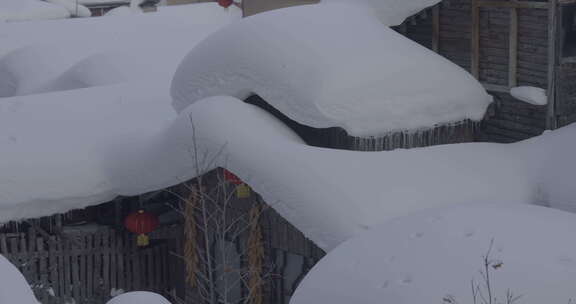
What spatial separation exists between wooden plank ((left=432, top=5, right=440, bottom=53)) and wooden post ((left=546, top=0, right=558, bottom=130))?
180 centimetres

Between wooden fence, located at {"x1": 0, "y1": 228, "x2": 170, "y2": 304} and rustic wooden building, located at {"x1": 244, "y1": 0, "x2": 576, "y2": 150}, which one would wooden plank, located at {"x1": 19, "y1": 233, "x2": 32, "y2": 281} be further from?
rustic wooden building, located at {"x1": 244, "y1": 0, "x2": 576, "y2": 150}

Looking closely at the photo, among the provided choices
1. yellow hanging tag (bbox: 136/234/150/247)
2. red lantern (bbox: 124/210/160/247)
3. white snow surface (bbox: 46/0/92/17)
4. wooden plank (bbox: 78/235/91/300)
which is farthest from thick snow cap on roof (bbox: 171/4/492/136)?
white snow surface (bbox: 46/0/92/17)

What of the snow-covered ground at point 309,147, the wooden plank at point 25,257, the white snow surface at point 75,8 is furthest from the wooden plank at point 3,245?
the white snow surface at point 75,8

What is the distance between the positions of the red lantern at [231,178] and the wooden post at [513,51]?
383 cm

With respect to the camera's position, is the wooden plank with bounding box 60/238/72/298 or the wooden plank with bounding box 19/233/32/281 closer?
the wooden plank with bounding box 19/233/32/281

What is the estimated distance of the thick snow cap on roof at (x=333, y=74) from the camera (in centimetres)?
1298

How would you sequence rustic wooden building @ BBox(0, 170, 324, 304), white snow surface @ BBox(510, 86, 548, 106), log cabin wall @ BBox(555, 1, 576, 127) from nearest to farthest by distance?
log cabin wall @ BBox(555, 1, 576, 127) → white snow surface @ BBox(510, 86, 548, 106) → rustic wooden building @ BBox(0, 170, 324, 304)

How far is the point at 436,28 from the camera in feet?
48.6

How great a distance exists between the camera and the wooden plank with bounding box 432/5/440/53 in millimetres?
14772

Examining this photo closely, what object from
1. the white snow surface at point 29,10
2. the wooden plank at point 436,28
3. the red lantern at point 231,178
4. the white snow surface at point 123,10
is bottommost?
the white snow surface at point 123,10

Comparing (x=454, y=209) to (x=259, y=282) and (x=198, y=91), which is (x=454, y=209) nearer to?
(x=259, y=282)

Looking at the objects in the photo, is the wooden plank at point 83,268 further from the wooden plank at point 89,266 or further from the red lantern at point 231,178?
the red lantern at point 231,178

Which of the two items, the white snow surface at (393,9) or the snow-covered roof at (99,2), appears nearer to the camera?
the white snow surface at (393,9)

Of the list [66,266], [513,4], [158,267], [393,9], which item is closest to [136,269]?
[158,267]
